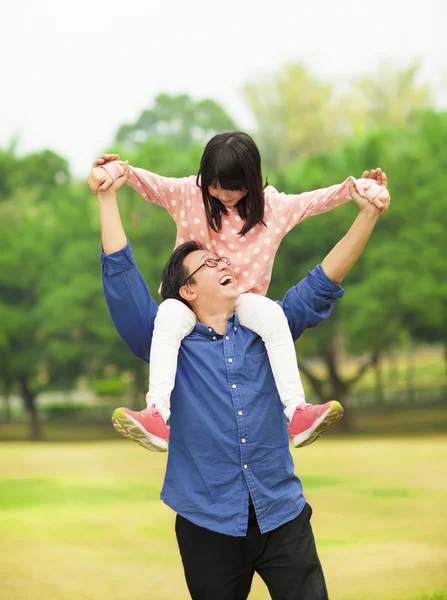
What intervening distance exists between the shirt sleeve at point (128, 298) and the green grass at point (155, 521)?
233cm

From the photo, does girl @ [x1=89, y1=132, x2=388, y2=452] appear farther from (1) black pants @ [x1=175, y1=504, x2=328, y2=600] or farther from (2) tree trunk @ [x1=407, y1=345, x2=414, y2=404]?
(2) tree trunk @ [x1=407, y1=345, x2=414, y2=404]

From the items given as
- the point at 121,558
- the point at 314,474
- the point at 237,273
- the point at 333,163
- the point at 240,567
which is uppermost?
the point at 333,163

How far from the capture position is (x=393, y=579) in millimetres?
4000

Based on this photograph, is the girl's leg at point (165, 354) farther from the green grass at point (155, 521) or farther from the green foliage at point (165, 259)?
the green foliage at point (165, 259)

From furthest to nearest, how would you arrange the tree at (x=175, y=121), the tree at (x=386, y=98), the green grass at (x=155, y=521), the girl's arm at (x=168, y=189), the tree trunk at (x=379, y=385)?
the tree at (x=175, y=121)
the tree at (x=386, y=98)
the tree trunk at (x=379, y=385)
the green grass at (x=155, y=521)
the girl's arm at (x=168, y=189)

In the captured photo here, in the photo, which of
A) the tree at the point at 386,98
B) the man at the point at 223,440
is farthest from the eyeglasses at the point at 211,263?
the tree at the point at 386,98

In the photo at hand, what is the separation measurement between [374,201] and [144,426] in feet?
1.82

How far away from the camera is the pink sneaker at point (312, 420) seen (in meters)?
1.41

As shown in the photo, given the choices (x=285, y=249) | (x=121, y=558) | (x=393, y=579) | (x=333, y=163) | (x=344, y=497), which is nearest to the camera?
(x=393, y=579)

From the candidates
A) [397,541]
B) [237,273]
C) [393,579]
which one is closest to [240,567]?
[237,273]

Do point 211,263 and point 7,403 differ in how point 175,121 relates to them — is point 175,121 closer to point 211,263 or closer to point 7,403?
point 7,403

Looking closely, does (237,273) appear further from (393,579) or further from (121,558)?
(121,558)

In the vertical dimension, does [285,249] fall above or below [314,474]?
above

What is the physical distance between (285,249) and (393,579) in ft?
19.4
